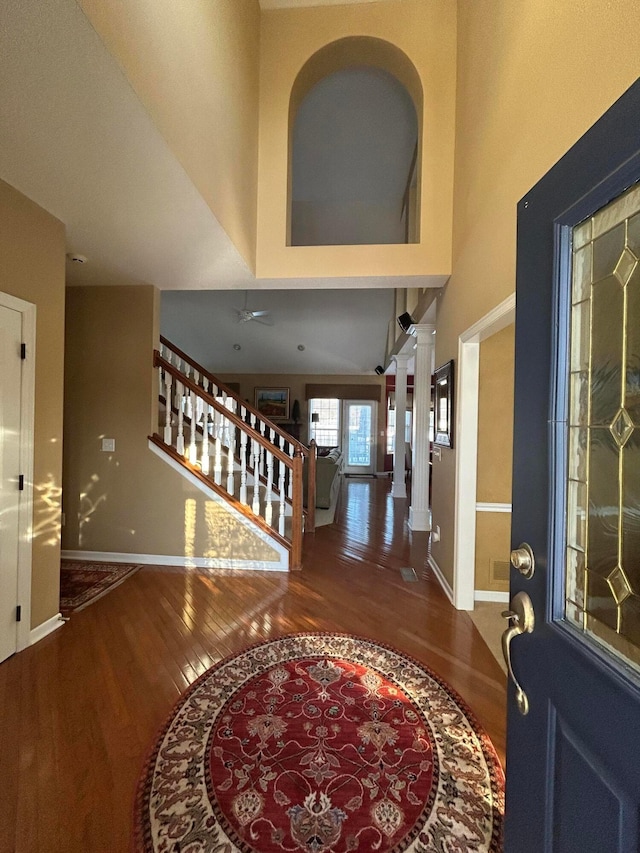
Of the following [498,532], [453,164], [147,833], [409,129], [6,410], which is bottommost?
[147,833]

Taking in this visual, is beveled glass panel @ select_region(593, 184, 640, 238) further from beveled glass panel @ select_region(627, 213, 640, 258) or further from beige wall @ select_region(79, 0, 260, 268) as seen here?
beige wall @ select_region(79, 0, 260, 268)

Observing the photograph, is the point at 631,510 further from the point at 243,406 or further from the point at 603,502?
the point at 243,406

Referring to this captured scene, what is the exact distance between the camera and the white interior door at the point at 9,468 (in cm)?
201

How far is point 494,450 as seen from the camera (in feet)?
9.58

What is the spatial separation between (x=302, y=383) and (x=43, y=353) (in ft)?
25.9

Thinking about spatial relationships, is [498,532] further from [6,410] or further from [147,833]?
[6,410]

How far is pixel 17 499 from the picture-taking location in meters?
2.09

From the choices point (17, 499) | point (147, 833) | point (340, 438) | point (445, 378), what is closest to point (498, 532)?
point (445, 378)

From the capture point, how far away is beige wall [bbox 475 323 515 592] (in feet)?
9.34

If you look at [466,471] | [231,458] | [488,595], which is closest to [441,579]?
[488,595]

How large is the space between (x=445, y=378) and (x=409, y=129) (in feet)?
10.7

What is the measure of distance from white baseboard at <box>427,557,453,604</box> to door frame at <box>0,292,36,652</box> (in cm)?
290

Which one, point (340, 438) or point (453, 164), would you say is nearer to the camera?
point (453, 164)

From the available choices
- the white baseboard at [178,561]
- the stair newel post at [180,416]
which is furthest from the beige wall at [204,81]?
the white baseboard at [178,561]
